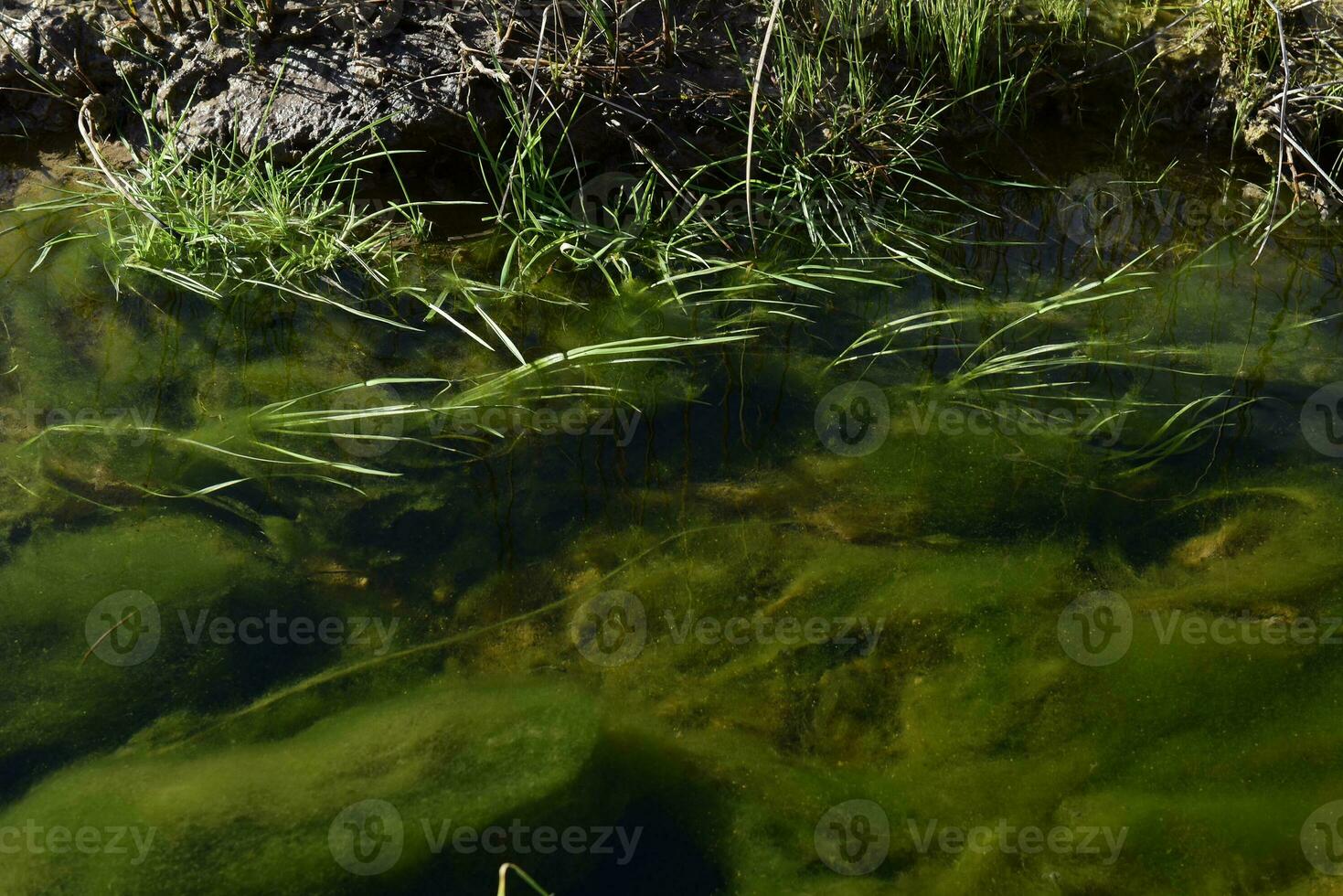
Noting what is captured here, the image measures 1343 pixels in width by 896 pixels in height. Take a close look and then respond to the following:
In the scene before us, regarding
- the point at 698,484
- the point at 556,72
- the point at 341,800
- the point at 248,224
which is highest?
the point at 556,72

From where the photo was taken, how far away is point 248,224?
2799 millimetres

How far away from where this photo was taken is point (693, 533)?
2215 mm

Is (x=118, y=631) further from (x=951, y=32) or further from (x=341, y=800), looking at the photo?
(x=951, y=32)

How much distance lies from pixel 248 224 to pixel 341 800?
1.61m

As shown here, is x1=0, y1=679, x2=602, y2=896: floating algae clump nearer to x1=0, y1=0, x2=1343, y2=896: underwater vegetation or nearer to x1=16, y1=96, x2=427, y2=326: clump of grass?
x1=0, y1=0, x2=1343, y2=896: underwater vegetation

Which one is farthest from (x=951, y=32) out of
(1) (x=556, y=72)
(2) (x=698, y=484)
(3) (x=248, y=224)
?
(3) (x=248, y=224)

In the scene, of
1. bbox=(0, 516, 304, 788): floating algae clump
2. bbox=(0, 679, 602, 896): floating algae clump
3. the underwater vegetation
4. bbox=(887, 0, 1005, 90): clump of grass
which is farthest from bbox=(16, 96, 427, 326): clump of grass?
bbox=(887, 0, 1005, 90): clump of grass

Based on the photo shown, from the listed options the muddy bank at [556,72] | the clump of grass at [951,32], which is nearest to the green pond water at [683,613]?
the muddy bank at [556,72]

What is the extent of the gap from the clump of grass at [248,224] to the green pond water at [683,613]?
4.0 inches

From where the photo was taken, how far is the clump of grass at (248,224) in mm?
2768

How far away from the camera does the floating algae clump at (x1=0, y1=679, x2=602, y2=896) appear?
5.56 ft

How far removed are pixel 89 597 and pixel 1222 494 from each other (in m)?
2.24

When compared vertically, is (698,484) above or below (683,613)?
above

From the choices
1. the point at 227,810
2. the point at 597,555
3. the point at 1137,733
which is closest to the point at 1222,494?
the point at 1137,733
